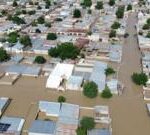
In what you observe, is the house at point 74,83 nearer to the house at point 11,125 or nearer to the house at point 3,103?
the house at point 3,103

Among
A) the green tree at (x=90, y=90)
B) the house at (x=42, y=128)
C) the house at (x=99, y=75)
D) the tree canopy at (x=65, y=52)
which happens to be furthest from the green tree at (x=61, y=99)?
the tree canopy at (x=65, y=52)

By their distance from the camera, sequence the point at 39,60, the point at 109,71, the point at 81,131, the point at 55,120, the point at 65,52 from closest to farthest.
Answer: the point at 81,131 < the point at 55,120 < the point at 109,71 < the point at 39,60 < the point at 65,52

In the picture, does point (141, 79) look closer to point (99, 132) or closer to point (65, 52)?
point (65, 52)

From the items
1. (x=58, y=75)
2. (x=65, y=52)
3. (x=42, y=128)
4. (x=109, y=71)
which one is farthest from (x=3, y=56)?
(x=42, y=128)

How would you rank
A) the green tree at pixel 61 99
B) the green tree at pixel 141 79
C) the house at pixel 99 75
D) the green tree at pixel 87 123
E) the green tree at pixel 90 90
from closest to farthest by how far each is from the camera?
the green tree at pixel 87 123 < the green tree at pixel 61 99 < the green tree at pixel 90 90 < the house at pixel 99 75 < the green tree at pixel 141 79

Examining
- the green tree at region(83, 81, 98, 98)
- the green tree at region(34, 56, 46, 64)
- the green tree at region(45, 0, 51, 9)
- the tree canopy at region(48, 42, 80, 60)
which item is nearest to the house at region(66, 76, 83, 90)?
the green tree at region(83, 81, 98, 98)

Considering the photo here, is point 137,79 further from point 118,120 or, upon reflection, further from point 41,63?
point 41,63

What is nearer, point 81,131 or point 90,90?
point 81,131
